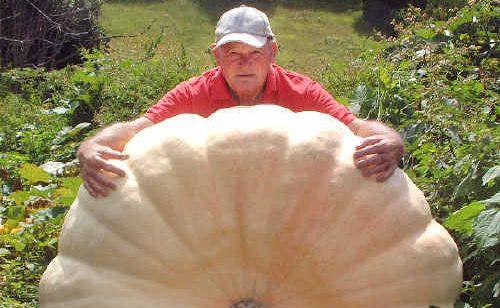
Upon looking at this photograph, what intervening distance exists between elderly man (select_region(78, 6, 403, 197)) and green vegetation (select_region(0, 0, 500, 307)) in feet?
1.42

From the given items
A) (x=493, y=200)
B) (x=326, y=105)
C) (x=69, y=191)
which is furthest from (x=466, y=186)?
(x=69, y=191)

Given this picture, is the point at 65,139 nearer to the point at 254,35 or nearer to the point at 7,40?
the point at 254,35

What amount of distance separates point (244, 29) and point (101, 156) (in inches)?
40.2


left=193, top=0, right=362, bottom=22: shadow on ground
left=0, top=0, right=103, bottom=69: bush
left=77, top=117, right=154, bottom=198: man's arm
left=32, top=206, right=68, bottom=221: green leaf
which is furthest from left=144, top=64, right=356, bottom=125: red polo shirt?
left=193, top=0, right=362, bottom=22: shadow on ground

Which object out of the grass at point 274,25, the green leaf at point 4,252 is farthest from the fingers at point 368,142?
the grass at point 274,25

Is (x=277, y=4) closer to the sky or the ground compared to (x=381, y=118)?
closer to the ground

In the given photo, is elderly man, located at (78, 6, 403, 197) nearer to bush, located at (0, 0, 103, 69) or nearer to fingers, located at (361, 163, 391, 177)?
fingers, located at (361, 163, 391, 177)

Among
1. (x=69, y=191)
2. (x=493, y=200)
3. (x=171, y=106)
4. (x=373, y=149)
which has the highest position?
(x=373, y=149)

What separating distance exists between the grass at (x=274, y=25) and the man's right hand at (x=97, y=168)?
540 cm

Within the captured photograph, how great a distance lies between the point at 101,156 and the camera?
237 cm

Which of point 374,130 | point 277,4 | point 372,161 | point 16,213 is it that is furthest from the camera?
point 277,4

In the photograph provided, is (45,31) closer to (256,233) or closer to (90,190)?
(90,190)

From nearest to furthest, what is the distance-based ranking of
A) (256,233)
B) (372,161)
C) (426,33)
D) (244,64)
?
(256,233)
(372,161)
(244,64)
(426,33)

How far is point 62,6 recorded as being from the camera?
24.3 ft
